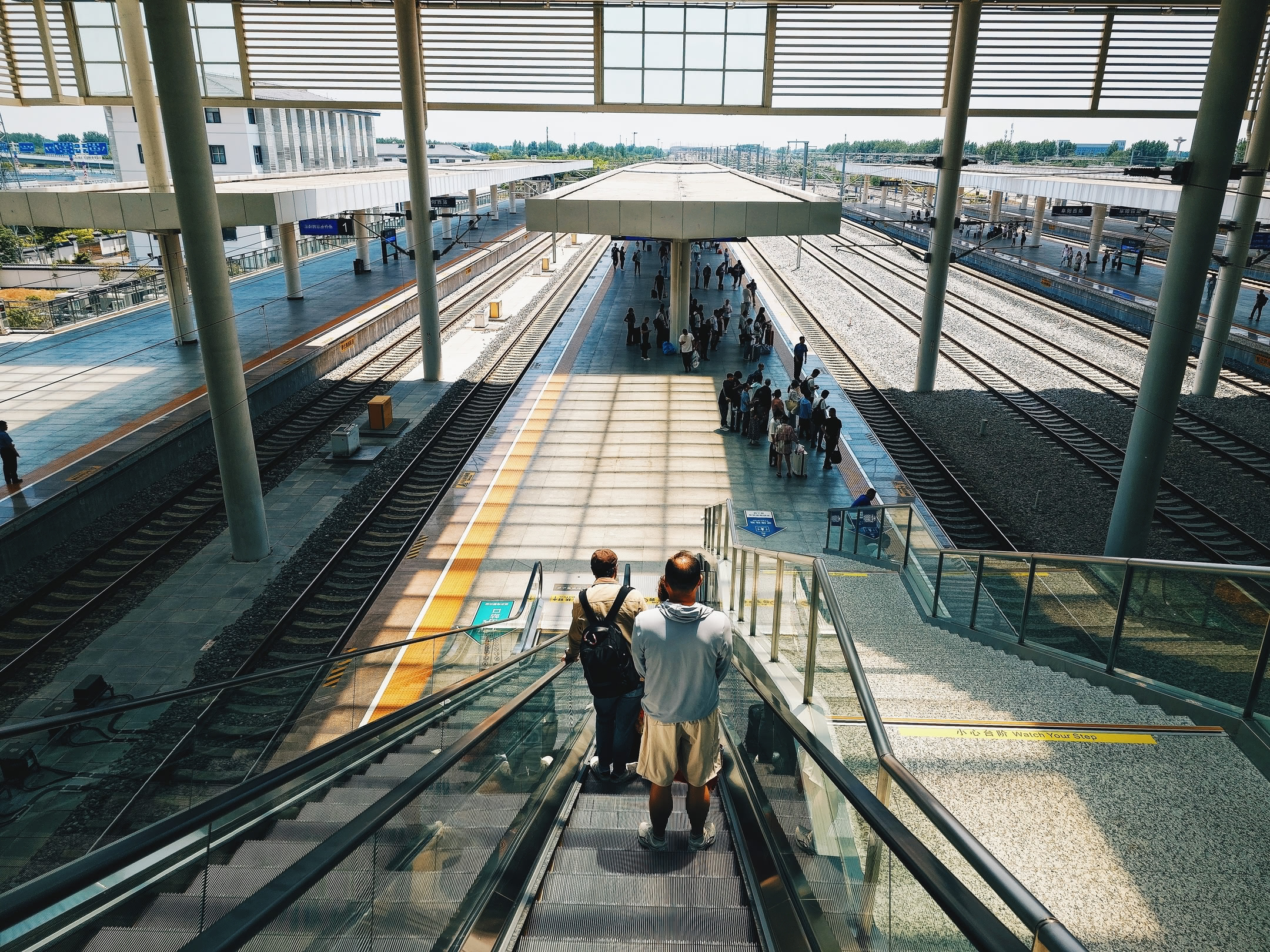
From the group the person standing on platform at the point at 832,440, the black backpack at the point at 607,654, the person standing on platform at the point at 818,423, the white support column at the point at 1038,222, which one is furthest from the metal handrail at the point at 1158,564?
the white support column at the point at 1038,222

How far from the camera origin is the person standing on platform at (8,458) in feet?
45.1

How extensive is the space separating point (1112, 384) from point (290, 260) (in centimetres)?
2590

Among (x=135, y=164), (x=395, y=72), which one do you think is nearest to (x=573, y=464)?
(x=395, y=72)

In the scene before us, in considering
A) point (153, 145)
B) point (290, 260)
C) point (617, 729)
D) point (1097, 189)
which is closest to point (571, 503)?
point (617, 729)

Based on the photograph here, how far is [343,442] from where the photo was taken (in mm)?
17328

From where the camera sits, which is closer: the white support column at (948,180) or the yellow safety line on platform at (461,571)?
the yellow safety line on platform at (461,571)

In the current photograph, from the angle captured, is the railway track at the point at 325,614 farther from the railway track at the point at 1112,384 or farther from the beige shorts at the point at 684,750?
the railway track at the point at 1112,384

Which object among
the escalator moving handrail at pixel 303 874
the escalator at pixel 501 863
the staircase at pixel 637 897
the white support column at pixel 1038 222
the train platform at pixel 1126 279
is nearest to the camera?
the escalator moving handrail at pixel 303 874

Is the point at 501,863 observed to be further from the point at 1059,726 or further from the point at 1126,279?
the point at 1126,279

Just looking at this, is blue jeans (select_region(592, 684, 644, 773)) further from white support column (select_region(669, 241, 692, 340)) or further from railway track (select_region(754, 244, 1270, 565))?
white support column (select_region(669, 241, 692, 340))

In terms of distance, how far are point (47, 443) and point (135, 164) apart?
39583 millimetres

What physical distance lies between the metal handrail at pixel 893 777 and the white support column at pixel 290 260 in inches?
1091

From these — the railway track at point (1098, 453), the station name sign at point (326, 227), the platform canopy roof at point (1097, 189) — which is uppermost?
the platform canopy roof at point (1097, 189)

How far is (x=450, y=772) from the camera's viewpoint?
→ 331 centimetres
